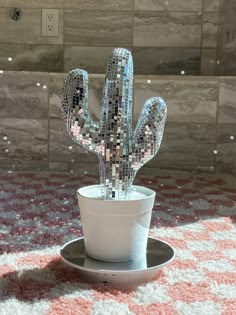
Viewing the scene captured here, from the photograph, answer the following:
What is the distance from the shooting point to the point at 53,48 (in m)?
2.17

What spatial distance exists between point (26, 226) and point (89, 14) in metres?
1.26

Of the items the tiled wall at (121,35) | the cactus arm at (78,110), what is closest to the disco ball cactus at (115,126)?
the cactus arm at (78,110)

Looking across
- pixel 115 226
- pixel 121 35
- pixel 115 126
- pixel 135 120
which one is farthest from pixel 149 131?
pixel 121 35

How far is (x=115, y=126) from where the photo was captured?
84cm

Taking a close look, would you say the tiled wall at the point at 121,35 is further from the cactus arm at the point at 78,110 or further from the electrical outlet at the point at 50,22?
the cactus arm at the point at 78,110

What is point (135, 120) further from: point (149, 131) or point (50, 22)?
point (149, 131)

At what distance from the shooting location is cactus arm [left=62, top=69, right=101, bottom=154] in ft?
2.68

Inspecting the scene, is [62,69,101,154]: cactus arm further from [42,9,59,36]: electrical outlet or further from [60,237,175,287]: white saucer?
[42,9,59,36]: electrical outlet

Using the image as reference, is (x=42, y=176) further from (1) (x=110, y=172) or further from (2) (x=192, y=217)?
(1) (x=110, y=172)

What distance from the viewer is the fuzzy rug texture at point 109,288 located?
741 mm

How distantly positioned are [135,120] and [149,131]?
3.22 ft

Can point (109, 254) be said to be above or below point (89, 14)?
below

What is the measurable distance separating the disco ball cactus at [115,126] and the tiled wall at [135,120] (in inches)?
38.2

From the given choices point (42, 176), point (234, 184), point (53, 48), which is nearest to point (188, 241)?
point (234, 184)
